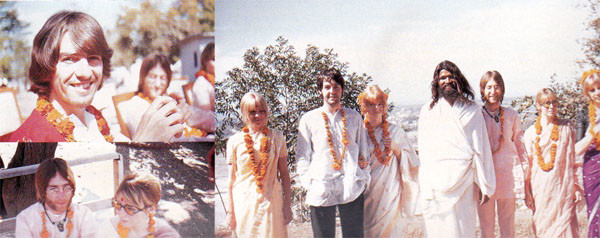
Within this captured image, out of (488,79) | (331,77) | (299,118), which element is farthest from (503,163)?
(299,118)

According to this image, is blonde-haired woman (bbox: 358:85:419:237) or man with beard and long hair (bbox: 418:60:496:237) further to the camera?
blonde-haired woman (bbox: 358:85:419:237)

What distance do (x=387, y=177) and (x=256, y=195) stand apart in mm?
1077

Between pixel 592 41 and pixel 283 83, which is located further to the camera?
pixel 283 83

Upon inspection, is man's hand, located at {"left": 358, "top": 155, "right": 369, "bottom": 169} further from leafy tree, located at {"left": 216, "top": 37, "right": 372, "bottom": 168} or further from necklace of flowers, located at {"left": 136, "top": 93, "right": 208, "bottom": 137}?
necklace of flowers, located at {"left": 136, "top": 93, "right": 208, "bottom": 137}

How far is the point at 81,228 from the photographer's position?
6.48 meters

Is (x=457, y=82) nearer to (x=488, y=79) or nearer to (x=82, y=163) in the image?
(x=488, y=79)

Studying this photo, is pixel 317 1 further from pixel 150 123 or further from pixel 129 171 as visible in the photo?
pixel 129 171

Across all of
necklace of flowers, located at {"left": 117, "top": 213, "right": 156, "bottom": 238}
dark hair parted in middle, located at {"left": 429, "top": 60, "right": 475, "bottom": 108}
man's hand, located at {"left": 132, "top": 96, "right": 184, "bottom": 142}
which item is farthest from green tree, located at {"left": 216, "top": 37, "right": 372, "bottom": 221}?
necklace of flowers, located at {"left": 117, "top": 213, "right": 156, "bottom": 238}

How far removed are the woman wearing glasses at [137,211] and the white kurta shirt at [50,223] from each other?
119 millimetres

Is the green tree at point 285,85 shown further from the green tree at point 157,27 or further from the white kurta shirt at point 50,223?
the white kurta shirt at point 50,223

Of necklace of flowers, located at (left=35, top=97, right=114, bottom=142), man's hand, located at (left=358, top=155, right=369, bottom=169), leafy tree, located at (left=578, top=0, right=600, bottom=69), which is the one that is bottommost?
man's hand, located at (left=358, top=155, right=369, bottom=169)

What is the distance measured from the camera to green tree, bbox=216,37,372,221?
6.25m

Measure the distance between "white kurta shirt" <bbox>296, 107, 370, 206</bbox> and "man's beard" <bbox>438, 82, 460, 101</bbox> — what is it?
72cm

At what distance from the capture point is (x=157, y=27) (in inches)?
261
